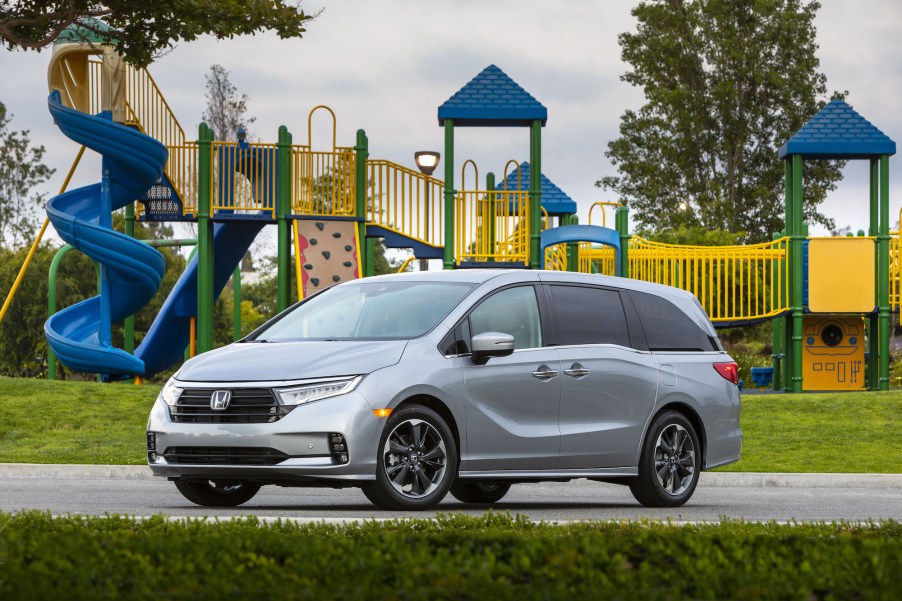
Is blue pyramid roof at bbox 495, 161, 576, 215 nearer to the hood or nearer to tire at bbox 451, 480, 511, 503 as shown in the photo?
tire at bbox 451, 480, 511, 503

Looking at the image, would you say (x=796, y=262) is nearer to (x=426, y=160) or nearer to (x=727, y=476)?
(x=426, y=160)

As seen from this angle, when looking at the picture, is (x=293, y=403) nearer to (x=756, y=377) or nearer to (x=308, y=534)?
(x=308, y=534)

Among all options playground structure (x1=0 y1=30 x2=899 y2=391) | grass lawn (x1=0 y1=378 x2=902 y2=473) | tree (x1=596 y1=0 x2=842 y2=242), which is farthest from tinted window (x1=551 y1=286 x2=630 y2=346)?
tree (x1=596 y1=0 x2=842 y2=242)

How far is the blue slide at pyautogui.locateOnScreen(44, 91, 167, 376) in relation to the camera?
2684 centimetres

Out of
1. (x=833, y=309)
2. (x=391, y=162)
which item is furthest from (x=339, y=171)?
(x=833, y=309)

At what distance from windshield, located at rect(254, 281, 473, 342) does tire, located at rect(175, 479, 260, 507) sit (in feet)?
3.68

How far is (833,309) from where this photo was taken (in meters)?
30.5

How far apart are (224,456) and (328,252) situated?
54.8ft

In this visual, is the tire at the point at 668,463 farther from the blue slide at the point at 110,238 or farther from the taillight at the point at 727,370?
the blue slide at the point at 110,238

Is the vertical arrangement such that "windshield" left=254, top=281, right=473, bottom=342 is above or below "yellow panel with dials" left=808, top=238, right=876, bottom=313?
below

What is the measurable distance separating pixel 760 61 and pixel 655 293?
147 feet

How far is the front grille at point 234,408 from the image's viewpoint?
1005 cm

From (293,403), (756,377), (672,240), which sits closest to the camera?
(293,403)

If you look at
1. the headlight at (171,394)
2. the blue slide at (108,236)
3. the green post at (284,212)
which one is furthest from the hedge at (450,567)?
the blue slide at (108,236)
